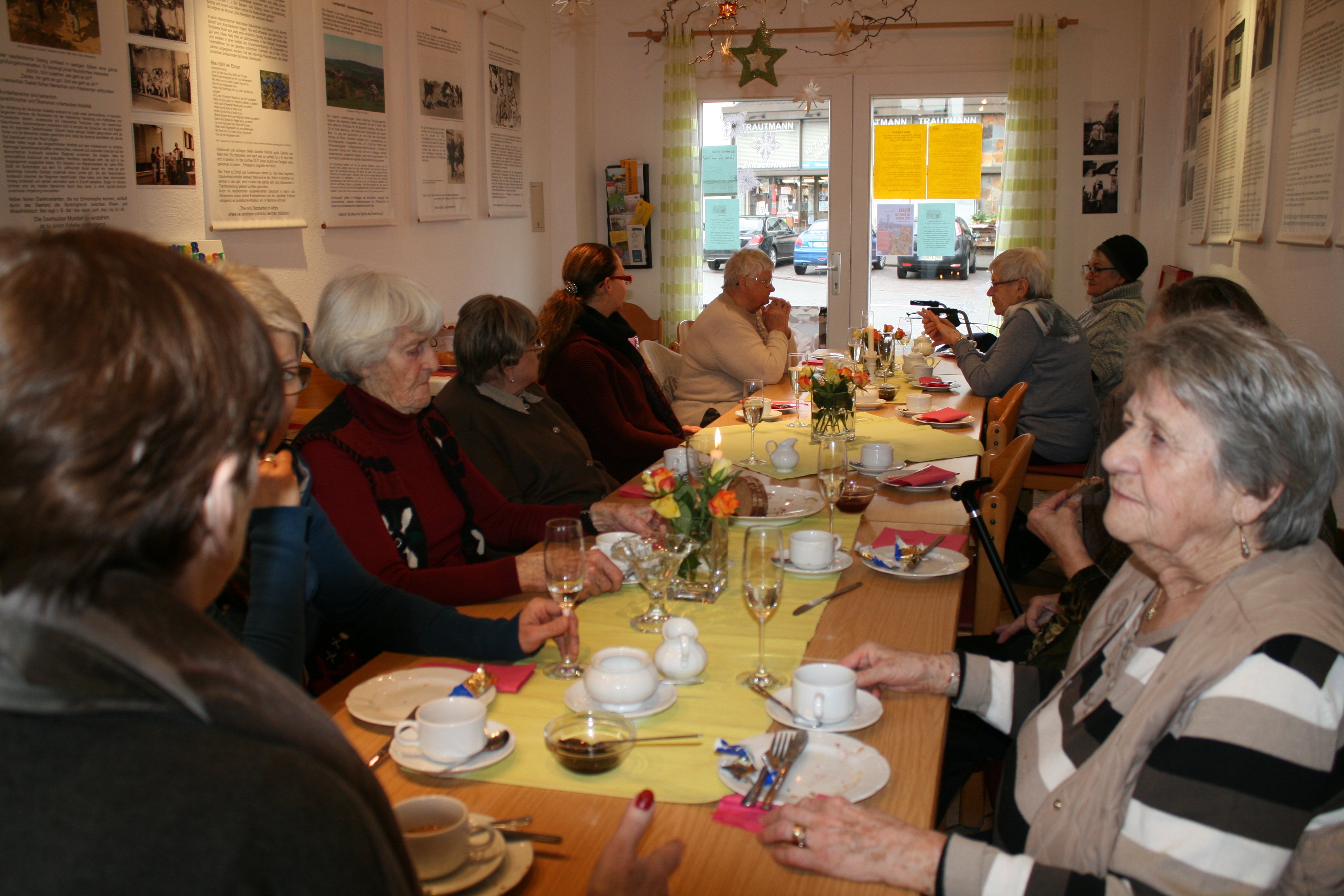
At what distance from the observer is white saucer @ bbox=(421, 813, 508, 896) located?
978 millimetres

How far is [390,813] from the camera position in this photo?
0.65 m

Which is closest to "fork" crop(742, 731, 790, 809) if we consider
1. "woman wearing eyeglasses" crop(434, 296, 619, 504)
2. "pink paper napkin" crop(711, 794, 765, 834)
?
"pink paper napkin" crop(711, 794, 765, 834)

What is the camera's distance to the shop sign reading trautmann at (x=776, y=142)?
24.1 ft

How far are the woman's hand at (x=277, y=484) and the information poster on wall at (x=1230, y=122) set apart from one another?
4774 millimetres


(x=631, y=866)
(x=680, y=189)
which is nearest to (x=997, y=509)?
(x=631, y=866)

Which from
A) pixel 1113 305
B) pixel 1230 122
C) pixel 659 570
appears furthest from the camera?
pixel 1113 305

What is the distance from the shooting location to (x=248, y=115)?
397cm

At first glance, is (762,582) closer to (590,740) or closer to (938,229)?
(590,740)

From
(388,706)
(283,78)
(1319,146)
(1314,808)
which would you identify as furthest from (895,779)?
(283,78)

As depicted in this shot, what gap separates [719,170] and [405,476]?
19.6ft

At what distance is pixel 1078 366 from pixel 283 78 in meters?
3.74

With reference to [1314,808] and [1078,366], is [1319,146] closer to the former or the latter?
[1078,366]

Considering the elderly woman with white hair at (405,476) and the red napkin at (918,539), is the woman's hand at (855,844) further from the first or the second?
the red napkin at (918,539)

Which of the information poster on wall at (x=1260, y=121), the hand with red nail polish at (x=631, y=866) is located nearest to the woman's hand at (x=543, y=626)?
the hand with red nail polish at (x=631, y=866)
